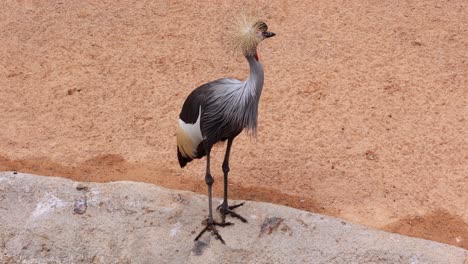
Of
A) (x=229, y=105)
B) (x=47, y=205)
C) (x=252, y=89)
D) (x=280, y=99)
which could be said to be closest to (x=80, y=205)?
(x=47, y=205)

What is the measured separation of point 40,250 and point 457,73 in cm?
504

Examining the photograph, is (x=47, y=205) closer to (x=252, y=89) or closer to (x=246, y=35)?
(x=252, y=89)

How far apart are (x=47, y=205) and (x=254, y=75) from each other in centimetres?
198

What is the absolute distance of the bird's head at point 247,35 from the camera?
4.11 m

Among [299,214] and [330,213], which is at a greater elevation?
[299,214]

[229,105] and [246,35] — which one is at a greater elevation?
[246,35]

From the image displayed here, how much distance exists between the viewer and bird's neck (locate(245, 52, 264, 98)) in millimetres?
4176

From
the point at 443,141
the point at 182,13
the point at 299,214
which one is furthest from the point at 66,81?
the point at 443,141

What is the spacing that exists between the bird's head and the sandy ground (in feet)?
6.12

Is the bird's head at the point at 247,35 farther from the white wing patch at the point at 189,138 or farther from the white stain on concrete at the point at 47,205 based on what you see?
the white stain on concrete at the point at 47,205

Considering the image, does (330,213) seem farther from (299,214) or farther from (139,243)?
(139,243)

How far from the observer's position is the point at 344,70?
721cm

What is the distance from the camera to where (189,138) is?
4.70 m

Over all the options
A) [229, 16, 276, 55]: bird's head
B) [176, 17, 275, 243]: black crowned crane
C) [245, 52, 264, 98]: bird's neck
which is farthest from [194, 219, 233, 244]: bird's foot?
[229, 16, 276, 55]: bird's head
